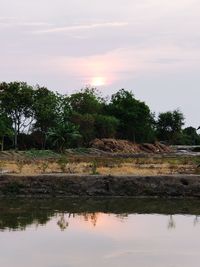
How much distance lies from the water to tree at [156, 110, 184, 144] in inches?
2675

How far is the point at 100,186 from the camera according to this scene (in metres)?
17.8

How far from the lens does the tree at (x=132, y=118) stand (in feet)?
239

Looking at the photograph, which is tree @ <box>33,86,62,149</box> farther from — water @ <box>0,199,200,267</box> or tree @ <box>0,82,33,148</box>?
water @ <box>0,199,200,267</box>

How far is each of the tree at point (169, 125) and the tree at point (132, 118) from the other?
9477 mm

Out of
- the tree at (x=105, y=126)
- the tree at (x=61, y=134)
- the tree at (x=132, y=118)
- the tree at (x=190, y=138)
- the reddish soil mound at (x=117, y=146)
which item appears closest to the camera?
the tree at (x=61, y=134)

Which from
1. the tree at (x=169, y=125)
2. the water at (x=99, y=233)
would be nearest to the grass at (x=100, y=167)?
the water at (x=99, y=233)

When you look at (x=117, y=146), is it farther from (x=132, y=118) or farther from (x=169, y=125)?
(x=169, y=125)

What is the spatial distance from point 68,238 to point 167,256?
95.3 inches

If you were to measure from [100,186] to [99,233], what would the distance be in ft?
21.6

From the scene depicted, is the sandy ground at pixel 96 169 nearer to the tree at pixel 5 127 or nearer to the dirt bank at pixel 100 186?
the dirt bank at pixel 100 186

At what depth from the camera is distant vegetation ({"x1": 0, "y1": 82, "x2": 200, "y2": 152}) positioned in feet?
181

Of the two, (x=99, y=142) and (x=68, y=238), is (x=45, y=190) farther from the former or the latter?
(x=99, y=142)

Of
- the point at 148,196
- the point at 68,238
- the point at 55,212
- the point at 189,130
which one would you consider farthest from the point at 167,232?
the point at 189,130

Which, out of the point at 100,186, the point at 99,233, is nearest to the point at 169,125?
the point at 100,186
